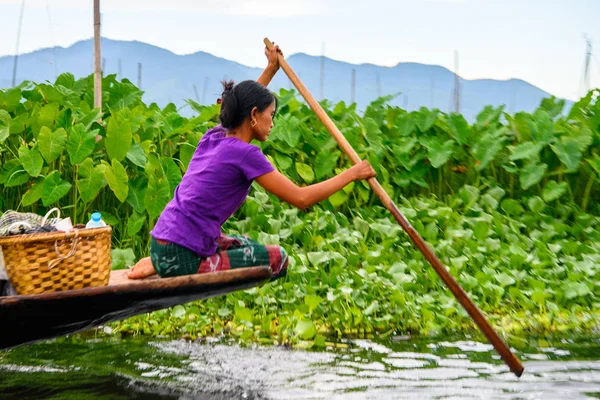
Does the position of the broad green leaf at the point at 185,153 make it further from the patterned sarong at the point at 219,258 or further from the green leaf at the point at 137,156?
the patterned sarong at the point at 219,258

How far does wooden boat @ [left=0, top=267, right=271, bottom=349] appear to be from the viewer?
3.08 metres

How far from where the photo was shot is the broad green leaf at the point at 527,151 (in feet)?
21.1

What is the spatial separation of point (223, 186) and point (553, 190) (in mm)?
3747

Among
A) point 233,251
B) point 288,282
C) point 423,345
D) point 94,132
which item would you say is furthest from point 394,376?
point 94,132

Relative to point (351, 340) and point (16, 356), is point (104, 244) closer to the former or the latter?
point (16, 356)

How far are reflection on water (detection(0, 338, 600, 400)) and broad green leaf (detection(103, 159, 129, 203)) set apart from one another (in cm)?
104

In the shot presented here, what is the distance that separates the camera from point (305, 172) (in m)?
6.23

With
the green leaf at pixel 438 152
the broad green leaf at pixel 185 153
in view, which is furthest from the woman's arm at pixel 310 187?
the green leaf at pixel 438 152

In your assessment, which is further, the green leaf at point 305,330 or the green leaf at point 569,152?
the green leaf at point 569,152

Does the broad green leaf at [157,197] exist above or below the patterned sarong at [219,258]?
below

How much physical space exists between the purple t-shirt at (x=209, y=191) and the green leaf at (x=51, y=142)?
86.7 inches

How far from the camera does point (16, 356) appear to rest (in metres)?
4.39

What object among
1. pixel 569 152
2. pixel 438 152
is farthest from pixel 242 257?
pixel 569 152

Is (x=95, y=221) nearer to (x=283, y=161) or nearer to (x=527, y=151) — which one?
(x=283, y=161)
